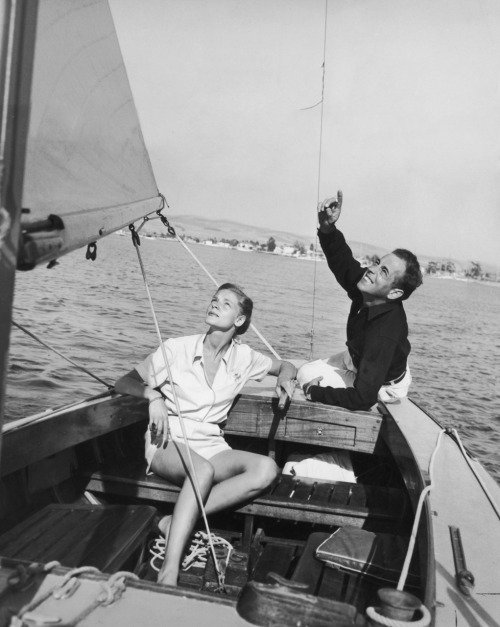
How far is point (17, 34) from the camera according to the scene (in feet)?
4.37

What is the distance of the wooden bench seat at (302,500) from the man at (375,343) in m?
0.53

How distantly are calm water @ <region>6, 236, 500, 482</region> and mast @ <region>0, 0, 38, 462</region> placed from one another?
4.69 meters

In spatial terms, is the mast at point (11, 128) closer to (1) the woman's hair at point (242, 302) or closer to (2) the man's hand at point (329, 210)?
(1) the woman's hair at point (242, 302)

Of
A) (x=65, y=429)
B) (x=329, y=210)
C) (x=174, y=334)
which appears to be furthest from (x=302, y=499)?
(x=174, y=334)

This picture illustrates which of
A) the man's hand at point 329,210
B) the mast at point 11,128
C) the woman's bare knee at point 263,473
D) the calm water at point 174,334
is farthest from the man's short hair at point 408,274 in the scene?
the mast at point 11,128

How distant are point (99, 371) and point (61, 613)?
35.1ft

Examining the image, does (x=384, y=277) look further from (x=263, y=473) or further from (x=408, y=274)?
(x=263, y=473)

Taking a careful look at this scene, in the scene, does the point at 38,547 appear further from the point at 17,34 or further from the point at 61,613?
the point at 17,34

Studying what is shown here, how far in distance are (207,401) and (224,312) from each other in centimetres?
47

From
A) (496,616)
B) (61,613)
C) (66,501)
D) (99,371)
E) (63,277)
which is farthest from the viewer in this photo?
(63,277)

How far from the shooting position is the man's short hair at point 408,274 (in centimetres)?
362

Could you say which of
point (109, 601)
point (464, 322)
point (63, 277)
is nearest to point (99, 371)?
point (109, 601)

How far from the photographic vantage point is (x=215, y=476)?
10.2ft

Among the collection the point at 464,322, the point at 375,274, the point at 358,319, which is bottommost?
the point at 464,322
